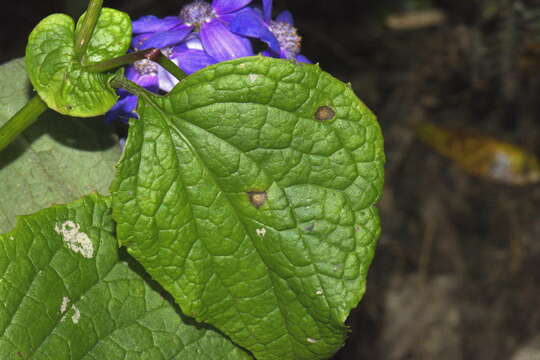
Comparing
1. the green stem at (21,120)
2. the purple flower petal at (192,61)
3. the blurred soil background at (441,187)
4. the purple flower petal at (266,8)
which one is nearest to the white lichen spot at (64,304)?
the green stem at (21,120)

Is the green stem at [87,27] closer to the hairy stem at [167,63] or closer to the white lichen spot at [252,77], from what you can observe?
the hairy stem at [167,63]

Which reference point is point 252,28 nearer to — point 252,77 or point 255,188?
point 252,77

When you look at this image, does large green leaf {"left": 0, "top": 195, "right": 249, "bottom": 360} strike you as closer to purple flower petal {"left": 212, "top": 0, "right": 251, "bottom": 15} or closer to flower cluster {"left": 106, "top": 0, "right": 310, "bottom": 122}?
flower cluster {"left": 106, "top": 0, "right": 310, "bottom": 122}

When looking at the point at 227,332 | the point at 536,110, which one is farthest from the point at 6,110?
the point at 536,110

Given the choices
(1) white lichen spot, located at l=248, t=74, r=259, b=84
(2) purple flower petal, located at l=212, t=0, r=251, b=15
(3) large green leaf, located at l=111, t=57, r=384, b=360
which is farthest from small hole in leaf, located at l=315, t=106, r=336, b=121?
(2) purple flower petal, located at l=212, t=0, r=251, b=15

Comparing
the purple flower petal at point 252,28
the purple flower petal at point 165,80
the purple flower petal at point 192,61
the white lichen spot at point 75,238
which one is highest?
the purple flower petal at point 252,28
